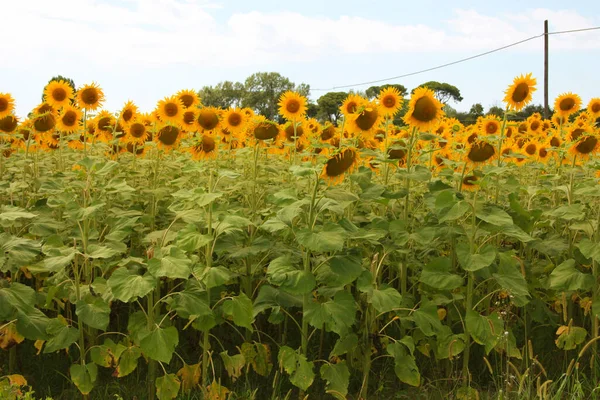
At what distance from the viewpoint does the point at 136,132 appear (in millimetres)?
5906

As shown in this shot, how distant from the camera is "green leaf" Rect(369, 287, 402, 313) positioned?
3363 mm

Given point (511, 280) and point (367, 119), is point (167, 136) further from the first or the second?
point (511, 280)

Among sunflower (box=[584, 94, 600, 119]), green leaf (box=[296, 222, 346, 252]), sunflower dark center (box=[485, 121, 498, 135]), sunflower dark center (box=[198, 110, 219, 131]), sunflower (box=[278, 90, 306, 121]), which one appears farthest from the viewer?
sunflower (box=[584, 94, 600, 119])

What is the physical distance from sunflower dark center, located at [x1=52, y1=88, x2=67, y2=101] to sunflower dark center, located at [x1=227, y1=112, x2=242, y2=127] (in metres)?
1.96

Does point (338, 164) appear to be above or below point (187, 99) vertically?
below

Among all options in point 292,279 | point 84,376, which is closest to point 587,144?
point 292,279

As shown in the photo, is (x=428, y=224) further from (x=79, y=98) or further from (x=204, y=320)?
(x=79, y=98)

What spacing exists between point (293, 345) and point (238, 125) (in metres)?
2.11

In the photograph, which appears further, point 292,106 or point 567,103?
point 567,103

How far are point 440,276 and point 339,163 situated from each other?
91 cm

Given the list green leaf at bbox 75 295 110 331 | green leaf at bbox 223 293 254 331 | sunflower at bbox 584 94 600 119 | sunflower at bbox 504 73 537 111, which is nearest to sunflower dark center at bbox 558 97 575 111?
sunflower at bbox 584 94 600 119

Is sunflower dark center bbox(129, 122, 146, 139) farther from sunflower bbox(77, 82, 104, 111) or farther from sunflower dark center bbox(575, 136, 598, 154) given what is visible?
sunflower dark center bbox(575, 136, 598, 154)

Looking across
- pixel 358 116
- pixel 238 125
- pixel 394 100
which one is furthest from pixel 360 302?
pixel 238 125

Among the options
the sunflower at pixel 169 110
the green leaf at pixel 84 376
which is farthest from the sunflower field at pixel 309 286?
the sunflower at pixel 169 110
